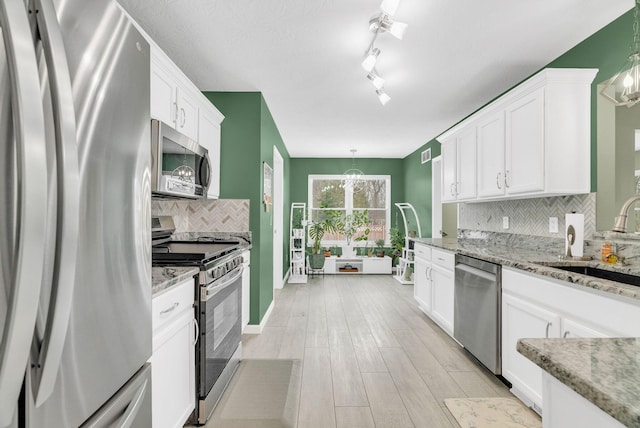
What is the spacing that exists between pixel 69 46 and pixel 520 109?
9.76 feet

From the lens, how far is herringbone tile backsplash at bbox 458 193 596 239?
247 centimetres

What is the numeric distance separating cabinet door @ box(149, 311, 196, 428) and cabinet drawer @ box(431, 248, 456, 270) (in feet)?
7.74

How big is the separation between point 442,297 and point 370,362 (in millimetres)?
1136

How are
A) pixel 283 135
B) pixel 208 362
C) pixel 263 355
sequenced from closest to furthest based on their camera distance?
pixel 208 362 → pixel 263 355 → pixel 283 135

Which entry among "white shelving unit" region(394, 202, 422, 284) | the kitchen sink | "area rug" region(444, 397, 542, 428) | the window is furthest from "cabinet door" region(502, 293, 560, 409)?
the window

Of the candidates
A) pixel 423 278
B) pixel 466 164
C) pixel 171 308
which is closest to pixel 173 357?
pixel 171 308

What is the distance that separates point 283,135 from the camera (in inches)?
220

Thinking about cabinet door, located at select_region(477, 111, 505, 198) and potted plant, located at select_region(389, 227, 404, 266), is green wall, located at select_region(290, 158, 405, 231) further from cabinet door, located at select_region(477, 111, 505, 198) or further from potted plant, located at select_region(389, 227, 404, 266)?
cabinet door, located at select_region(477, 111, 505, 198)

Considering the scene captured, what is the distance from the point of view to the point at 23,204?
1.91 feet

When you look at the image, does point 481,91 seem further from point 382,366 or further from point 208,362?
point 208,362

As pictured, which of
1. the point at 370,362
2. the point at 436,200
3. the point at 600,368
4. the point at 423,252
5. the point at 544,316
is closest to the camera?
the point at 600,368

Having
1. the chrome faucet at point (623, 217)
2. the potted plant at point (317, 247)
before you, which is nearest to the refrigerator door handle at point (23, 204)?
the chrome faucet at point (623, 217)

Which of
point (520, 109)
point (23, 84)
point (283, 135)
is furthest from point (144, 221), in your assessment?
point (283, 135)

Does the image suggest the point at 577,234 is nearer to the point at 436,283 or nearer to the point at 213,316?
the point at 436,283
